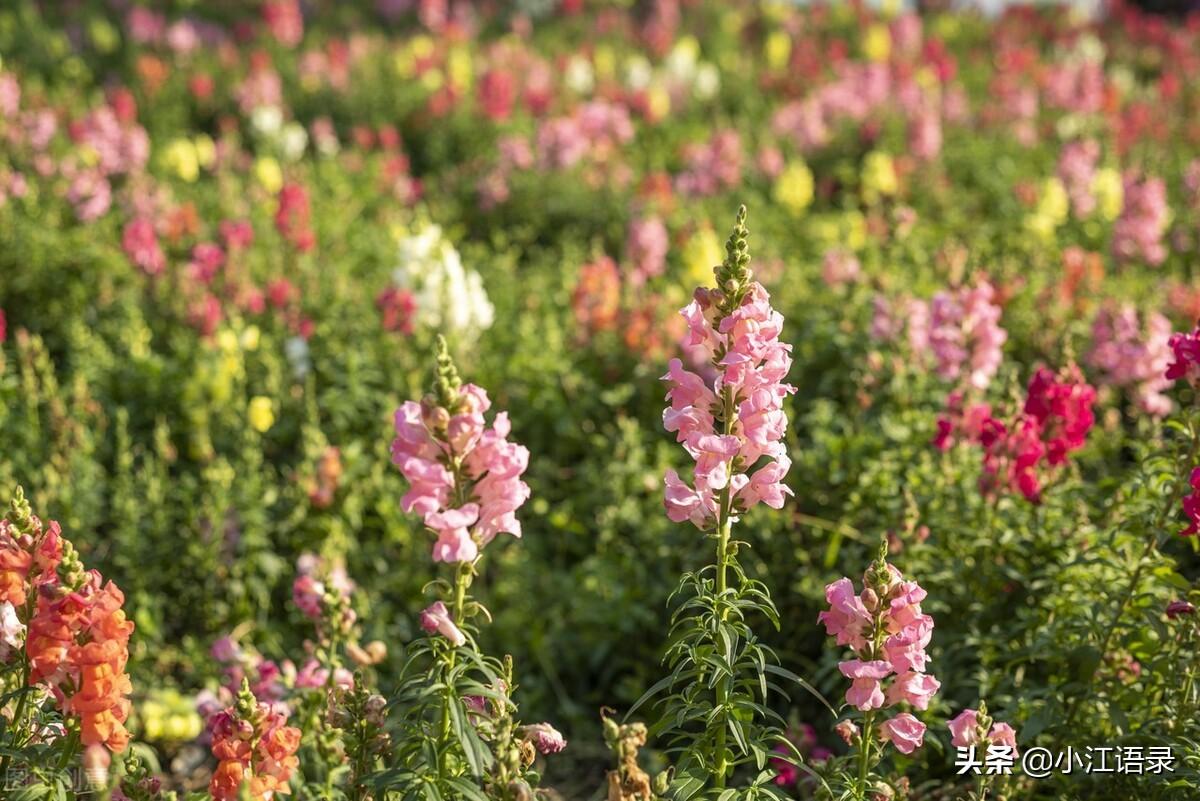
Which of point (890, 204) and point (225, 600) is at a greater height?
point (890, 204)

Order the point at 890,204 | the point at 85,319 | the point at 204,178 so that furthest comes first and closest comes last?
the point at 204,178
the point at 890,204
the point at 85,319

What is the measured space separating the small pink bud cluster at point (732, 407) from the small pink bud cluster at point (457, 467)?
0.42 m

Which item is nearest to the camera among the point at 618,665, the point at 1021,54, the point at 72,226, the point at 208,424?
the point at 618,665

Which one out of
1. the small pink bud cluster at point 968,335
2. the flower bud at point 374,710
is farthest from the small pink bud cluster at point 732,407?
the small pink bud cluster at point 968,335

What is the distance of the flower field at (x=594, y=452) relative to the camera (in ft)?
9.30

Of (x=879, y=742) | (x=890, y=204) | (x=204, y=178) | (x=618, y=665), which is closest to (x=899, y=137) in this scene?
(x=890, y=204)

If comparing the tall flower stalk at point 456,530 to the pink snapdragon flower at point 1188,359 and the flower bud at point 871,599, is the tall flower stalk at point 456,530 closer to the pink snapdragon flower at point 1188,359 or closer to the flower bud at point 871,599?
the flower bud at point 871,599

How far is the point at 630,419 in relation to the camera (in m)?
6.23

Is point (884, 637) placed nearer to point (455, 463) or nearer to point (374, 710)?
point (455, 463)

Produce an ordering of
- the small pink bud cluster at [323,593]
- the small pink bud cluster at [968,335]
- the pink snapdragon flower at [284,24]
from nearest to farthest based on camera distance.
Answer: the small pink bud cluster at [323,593]
the small pink bud cluster at [968,335]
the pink snapdragon flower at [284,24]

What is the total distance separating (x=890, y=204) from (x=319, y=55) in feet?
22.6

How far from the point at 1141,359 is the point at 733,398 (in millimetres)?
2617

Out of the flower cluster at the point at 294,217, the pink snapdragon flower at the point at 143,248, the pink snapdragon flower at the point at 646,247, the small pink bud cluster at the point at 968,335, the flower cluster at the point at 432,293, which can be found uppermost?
the pink snapdragon flower at the point at 646,247

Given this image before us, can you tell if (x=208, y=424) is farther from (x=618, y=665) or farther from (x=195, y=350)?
(x=618, y=665)
